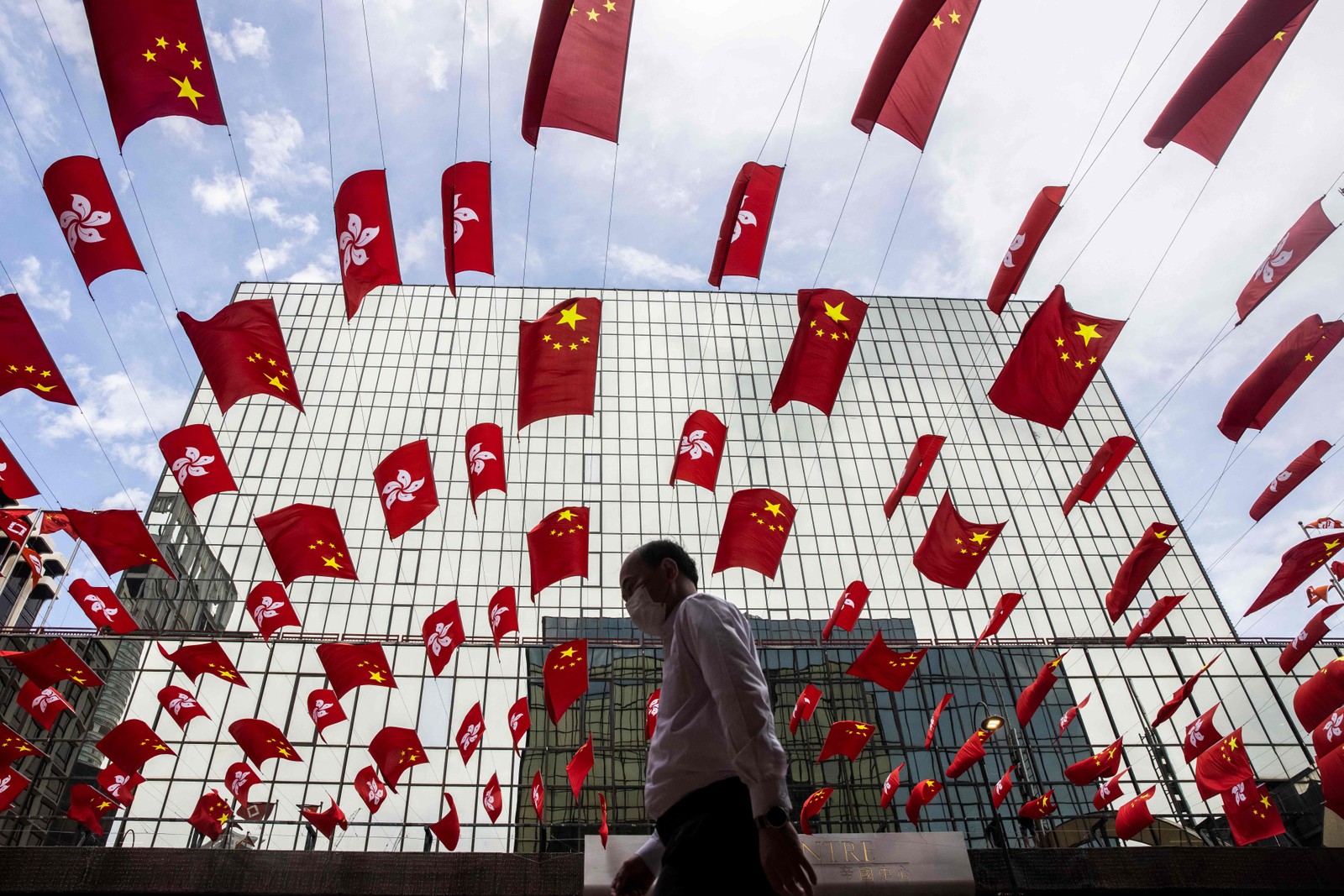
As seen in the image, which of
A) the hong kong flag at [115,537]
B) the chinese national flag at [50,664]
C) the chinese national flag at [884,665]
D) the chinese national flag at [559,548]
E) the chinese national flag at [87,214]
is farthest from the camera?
the chinese national flag at [884,665]

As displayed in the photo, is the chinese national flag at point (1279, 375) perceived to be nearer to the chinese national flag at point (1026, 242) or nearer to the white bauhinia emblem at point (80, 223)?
the chinese national flag at point (1026, 242)

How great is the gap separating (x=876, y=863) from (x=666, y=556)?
42.5 ft

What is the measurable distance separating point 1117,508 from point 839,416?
10756 millimetres

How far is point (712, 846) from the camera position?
2203 millimetres

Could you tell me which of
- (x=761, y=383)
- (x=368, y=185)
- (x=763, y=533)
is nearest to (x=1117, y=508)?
(x=761, y=383)

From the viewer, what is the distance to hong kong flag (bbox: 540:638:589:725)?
45.2ft

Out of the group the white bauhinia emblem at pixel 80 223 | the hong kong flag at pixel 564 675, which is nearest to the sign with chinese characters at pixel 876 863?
the hong kong flag at pixel 564 675

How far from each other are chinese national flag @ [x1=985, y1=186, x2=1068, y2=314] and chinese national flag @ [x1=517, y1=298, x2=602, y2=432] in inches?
174

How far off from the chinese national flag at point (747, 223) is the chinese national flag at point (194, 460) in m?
6.90

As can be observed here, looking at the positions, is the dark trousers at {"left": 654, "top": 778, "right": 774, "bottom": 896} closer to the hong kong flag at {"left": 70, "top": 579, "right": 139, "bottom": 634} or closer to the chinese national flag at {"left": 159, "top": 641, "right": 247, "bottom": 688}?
the chinese national flag at {"left": 159, "top": 641, "right": 247, "bottom": 688}

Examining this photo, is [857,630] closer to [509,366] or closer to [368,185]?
[509,366]

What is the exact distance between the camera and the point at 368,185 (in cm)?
802

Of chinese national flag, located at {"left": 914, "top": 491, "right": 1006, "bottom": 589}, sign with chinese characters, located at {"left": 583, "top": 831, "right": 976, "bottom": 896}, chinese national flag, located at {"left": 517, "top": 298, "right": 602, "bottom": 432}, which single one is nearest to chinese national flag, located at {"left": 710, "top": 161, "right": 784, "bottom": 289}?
chinese national flag, located at {"left": 517, "top": 298, "right": 602, "bottom": 432}

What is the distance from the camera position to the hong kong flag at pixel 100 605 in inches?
594
